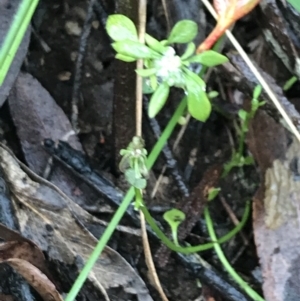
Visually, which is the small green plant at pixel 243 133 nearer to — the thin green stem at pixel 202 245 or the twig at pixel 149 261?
the thin green stem at pixel 202 245

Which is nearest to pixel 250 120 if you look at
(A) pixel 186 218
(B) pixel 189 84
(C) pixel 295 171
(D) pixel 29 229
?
(C) pixel 295 171

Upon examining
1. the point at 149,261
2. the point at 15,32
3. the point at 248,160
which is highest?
the point at 15,32

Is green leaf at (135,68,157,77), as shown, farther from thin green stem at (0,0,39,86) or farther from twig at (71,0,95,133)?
twig at (71,0,95,133)

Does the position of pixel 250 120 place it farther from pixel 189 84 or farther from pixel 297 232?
pixel 189 84

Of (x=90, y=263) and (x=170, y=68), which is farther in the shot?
(x=90, y=263)

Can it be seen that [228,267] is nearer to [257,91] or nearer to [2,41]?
[257,91]

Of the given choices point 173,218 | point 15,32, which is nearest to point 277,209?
point 173,218

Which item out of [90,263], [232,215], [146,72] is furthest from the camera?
[232,215]
